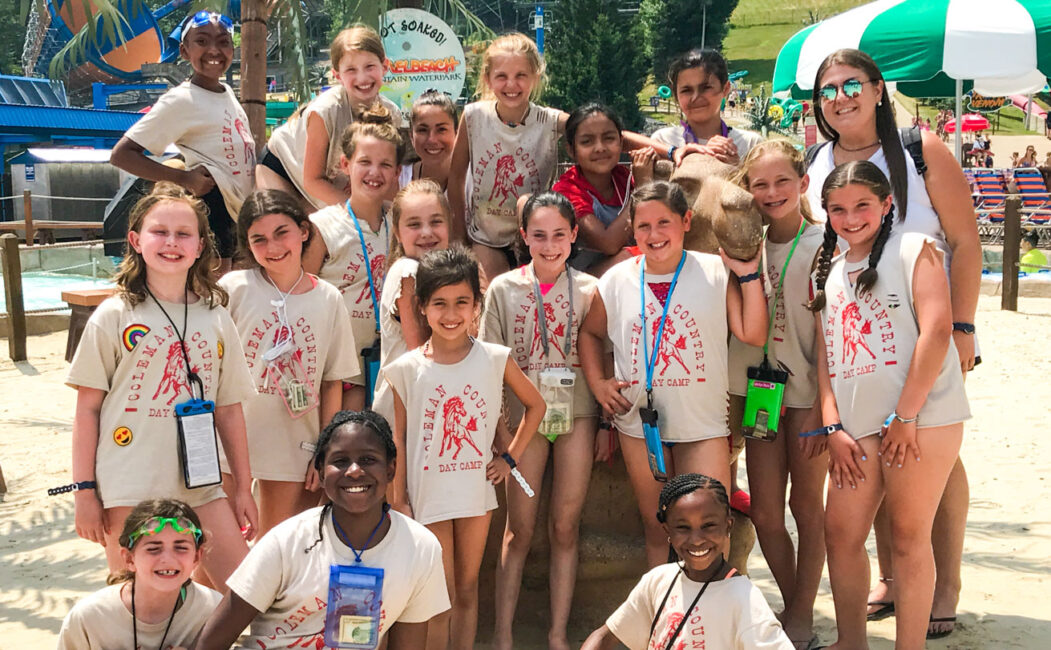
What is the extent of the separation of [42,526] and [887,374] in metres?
5.25

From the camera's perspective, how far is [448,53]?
A: 13.0 m

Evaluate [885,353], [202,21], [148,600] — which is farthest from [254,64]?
[885,353]

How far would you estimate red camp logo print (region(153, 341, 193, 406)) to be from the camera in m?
3.63

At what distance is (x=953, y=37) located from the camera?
34.8ft

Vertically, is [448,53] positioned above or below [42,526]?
above

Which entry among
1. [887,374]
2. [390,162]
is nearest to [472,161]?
[390,162]

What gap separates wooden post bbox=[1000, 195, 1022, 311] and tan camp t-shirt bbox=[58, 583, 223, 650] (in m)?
12.8

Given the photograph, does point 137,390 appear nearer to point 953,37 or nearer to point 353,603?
point 353,603

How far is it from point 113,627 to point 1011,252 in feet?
42.7

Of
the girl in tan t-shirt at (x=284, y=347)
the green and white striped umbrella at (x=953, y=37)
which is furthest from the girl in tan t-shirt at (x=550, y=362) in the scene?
the green and white striped umbrella at (x=953, y=37)

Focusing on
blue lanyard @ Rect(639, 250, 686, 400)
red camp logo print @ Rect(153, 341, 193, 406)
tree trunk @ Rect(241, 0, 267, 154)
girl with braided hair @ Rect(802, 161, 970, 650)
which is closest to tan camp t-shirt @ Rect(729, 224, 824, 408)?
girl with braided hair @ Rect(802, 161, 970, 650)

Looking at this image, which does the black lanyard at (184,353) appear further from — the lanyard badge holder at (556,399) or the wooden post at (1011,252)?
the wooden post at (1011,252)

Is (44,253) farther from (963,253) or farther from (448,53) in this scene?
(963,253)

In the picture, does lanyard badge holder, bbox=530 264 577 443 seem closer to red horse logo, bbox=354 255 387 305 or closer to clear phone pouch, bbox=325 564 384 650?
red horse logo, bbox=354 255 387 305
